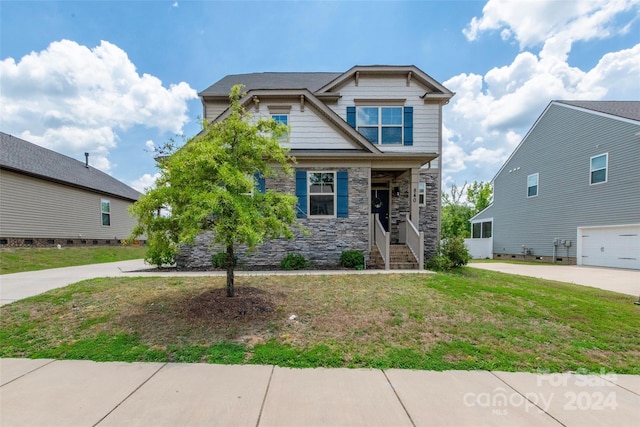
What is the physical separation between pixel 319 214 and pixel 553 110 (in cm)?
Answer: 1632

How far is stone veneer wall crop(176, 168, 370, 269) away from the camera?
9891 mm

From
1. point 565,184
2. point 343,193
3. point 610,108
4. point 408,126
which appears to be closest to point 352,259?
point 343,193

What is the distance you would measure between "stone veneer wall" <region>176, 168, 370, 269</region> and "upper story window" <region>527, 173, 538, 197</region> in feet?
45.5

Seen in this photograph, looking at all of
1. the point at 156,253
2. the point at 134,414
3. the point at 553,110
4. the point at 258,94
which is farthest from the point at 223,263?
the point at 553,110

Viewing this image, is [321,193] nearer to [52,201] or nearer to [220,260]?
[220,260]

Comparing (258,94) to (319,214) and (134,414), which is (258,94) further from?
(134,414)

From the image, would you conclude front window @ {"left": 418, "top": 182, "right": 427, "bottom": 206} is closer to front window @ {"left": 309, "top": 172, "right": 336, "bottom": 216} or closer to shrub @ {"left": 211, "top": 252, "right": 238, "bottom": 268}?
front window @ {"left": 309, "top": 172, "right": 336, "bottom": 216}

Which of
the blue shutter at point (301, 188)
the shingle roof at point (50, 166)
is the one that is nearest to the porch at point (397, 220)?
the blue shutter at point (301, 188)

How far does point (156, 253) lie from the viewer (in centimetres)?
500

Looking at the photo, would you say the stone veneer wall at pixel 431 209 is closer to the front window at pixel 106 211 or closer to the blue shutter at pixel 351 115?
the blue shutter at pixel 351 115

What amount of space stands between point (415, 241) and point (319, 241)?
3489 millimetres

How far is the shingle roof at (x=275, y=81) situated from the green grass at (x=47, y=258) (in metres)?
9.95

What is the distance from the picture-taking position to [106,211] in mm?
18922

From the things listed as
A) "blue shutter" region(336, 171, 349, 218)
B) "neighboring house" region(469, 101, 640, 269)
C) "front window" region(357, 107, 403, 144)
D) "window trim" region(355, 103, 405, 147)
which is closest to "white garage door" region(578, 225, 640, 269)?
"neighboring house" region(469, 101, 640, 269)
